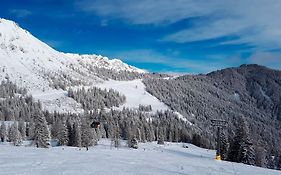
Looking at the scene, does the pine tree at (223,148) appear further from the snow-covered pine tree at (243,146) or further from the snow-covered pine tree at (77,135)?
the snow-covered pine tree at (77,135)

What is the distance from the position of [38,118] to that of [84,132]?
59.3ft

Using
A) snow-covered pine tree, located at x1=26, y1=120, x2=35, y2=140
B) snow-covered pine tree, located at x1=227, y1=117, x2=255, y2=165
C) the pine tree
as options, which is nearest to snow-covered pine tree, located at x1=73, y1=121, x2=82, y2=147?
snow-covered pine tree, located at x1=26, y1=120, x2=35, y2=140

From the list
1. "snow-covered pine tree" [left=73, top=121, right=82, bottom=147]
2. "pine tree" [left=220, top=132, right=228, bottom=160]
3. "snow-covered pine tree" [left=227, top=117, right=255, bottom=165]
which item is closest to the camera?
"snow-covered pine tree" [left=227, top=117, right=255, bottom=165]

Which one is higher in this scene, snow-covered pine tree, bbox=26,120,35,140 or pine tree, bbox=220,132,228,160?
snow-covered pine tree, bbox=26,120,35,140

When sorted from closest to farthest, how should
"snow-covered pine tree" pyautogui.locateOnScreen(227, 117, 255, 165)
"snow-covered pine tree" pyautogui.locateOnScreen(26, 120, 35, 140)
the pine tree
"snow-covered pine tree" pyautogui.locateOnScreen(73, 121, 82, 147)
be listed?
"snow-covered pine tree" pyautogui.locateOnScreen(227, 117, 255, 165)
the pine tree
"snow-covered pine tree" pyautogui.locateOnScreen(73, 121, 82, 147)
"snow-covered pine tree" pyautogui.locateOnScreen(26, 120, 35, 140)

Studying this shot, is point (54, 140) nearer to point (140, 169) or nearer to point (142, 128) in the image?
point (142, 128)

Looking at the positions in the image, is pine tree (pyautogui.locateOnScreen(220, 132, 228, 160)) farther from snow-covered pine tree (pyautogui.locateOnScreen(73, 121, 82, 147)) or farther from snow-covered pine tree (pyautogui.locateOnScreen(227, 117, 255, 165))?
snow-covered pine tree (pyautogui.locateOnScreen(73, 121, 82, 147))

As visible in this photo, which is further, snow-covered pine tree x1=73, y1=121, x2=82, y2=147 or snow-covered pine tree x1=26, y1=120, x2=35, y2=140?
snow-covered pine tree x1=26, y1=120, x2=35, y2=140

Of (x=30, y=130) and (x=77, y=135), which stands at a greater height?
(x=30, y=130)

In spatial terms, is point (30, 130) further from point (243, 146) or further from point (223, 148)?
point (243, 146)

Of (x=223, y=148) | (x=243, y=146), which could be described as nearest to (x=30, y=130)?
(x=223, y=148)

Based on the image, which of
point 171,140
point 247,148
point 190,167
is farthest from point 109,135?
point 190,167

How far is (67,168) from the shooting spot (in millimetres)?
27438

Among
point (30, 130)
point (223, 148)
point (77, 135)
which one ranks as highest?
point (30, 130)
